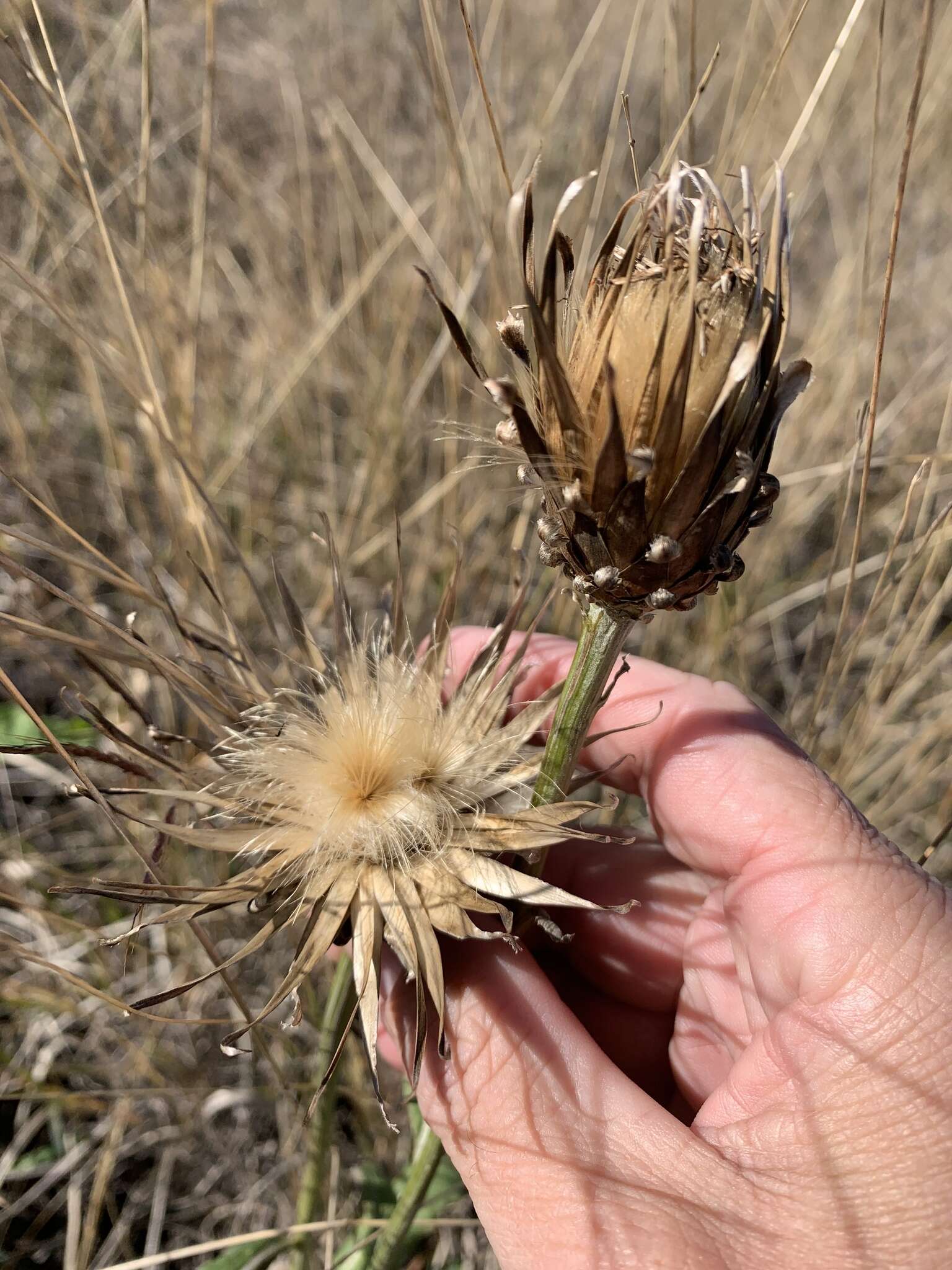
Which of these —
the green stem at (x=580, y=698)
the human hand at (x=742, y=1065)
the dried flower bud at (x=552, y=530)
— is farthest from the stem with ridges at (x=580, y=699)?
the human hand at (x=742, y=1065)

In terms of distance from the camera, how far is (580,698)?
1142 mm

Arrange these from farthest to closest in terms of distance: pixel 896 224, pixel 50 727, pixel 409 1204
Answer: pixel 50 727
pixel 409 1204
pixel 896 224

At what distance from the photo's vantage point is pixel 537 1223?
1.20m

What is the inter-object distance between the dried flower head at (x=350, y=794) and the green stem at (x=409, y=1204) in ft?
1.19

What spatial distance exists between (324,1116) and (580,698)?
903mm

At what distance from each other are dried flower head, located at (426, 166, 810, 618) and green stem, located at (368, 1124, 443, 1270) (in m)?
0.99

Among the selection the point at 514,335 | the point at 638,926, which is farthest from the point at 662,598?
the point at 638,926

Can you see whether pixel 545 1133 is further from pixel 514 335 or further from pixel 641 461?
pixel 514 335

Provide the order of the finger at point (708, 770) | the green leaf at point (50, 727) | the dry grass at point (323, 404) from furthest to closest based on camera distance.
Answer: the green leaf at point (50, 727), the dry grass at point (323, 404), the finger at point (708, 770)

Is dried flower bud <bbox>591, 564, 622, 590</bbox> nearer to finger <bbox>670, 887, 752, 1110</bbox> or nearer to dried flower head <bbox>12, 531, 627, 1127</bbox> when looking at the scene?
dried flower head <bbox>12, 531, 627, 1127</bbox>

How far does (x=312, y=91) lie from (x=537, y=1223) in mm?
3922

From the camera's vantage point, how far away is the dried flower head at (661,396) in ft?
2.97

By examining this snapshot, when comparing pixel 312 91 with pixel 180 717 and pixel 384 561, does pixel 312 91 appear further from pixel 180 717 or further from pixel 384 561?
pixel 180 717

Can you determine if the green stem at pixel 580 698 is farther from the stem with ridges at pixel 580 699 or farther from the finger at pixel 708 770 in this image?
the finger at pixel 708 770
